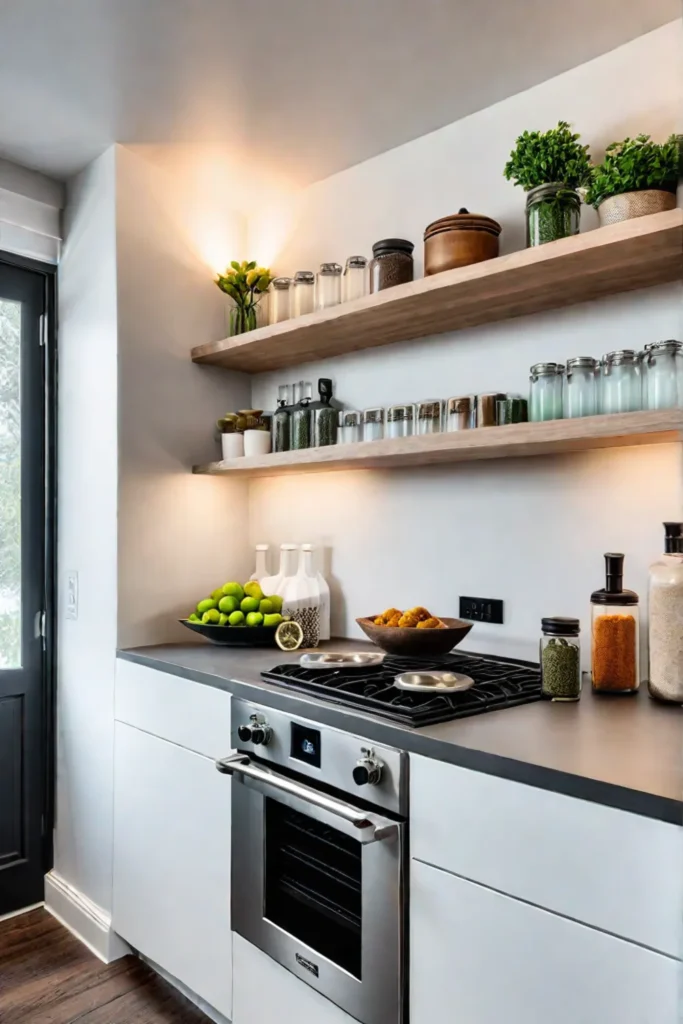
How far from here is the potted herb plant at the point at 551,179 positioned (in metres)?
1.71

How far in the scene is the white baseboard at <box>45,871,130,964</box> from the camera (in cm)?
228

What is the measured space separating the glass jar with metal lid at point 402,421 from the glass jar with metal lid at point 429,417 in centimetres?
3

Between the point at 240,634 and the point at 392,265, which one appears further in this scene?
the point at 240,634

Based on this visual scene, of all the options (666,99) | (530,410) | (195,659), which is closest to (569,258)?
(530,410)

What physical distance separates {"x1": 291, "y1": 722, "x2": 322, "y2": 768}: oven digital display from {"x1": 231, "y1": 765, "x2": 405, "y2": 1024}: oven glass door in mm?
76

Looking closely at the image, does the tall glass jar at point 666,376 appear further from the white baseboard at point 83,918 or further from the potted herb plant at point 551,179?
the white baseboard at point 83,918

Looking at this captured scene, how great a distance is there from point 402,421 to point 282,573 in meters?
0.72

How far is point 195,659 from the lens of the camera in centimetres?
215

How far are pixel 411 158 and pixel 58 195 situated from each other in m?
1.28

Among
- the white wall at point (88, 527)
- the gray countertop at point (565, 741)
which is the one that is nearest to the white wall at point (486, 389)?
the gray countertop at point (565, 741)

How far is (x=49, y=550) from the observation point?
261 centimetres

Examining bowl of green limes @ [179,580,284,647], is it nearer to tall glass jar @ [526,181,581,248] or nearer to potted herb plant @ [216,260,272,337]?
potted herb plant @ [216,260,272,337]

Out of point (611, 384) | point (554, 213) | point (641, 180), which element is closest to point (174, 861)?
point (611, 384)

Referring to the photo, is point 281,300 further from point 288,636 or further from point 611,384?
point 611,384
